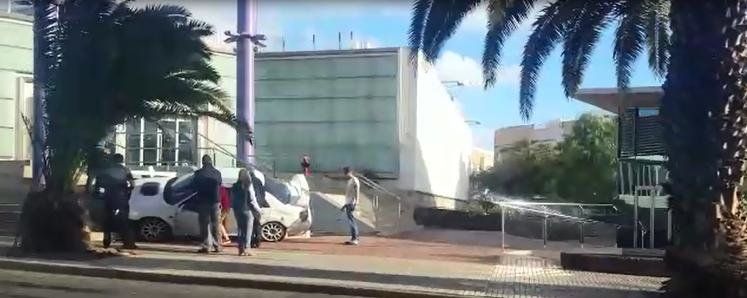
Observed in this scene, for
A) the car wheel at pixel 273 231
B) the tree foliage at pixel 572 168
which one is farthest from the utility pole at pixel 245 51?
the tree foliage at pixel 572 168

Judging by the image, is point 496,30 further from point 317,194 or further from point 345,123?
point 345,123

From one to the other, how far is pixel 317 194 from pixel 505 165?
32183mm

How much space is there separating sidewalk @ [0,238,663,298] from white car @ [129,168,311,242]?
174 centimetres

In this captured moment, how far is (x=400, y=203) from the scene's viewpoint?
87.2 ft

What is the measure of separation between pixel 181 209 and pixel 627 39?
8.40 m

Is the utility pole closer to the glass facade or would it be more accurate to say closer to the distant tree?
the glass facade

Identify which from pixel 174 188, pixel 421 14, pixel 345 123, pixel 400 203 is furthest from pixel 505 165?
pixel 421 14

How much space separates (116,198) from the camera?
16.5m

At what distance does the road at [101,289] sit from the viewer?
1197 centimetres

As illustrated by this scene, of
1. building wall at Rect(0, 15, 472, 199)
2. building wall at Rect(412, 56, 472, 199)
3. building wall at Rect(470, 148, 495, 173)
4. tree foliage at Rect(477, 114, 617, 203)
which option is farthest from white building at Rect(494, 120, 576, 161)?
building wall at Rect(0, 15, 472, 199)

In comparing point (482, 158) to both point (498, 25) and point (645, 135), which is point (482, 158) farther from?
point (498, 25)

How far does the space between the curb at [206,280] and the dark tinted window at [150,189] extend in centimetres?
353

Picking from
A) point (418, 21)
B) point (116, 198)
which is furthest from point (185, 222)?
point (418, 21)

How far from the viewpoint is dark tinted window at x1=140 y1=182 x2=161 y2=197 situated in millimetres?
18312
